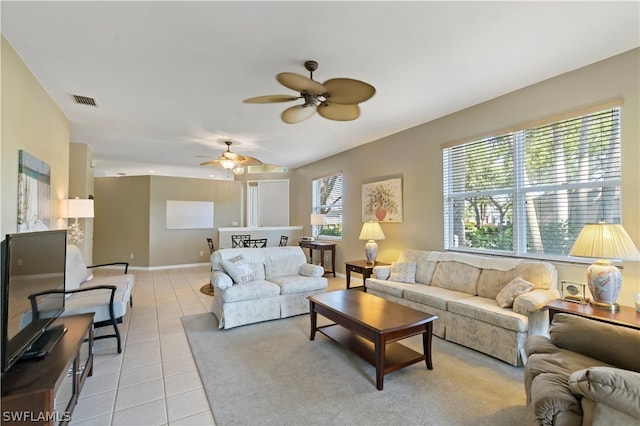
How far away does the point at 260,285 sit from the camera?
147 inches

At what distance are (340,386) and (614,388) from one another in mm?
1660

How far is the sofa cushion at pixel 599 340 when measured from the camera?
1638mm

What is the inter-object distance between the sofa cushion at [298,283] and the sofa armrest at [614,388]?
302 centimetres

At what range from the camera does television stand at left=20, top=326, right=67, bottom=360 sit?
5.45 ft

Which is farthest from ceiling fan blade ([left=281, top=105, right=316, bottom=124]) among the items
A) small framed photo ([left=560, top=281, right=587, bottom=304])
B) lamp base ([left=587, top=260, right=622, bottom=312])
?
small framed photo ([left=560, top=281, right=587, bottom=304])

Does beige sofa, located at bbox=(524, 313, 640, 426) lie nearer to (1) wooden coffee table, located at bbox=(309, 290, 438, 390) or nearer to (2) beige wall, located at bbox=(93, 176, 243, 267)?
(1) wooden coffee table, located at bbox=(309, 290, 438, 390)

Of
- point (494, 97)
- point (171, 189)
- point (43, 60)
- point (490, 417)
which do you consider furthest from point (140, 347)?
point (171, 189)

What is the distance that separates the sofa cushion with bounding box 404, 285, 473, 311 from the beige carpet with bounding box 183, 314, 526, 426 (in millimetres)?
411

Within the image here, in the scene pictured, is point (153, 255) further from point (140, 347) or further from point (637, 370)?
point (637, 370)

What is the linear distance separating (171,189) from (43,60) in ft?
17.4

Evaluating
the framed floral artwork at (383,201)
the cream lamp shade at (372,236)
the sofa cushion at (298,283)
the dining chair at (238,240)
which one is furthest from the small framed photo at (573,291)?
the dining chair at (238,240)

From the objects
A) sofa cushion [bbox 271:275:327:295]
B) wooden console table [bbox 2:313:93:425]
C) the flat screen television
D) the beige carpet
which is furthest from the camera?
sofa cushion [bbox 271:275:327:295]

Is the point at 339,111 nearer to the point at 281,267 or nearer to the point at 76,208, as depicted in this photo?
the point at 281,267

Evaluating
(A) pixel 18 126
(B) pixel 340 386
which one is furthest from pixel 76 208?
(B) pixel 340 386
